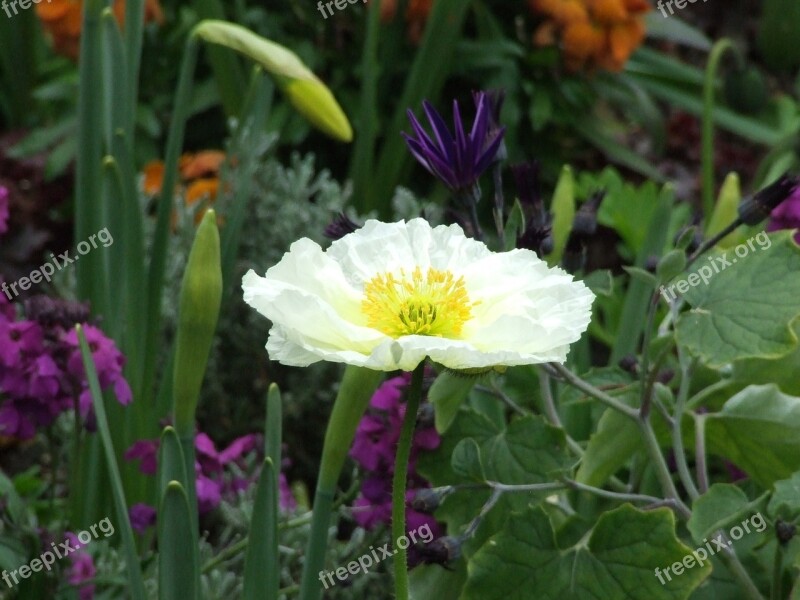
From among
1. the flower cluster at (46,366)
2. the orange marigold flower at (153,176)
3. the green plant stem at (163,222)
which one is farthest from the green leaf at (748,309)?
the orange marigold flower at (153,176)

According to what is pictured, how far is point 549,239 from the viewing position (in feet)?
3.33

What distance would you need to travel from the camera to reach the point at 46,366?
43.3 inches

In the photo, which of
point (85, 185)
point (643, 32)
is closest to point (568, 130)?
point (643, 32)

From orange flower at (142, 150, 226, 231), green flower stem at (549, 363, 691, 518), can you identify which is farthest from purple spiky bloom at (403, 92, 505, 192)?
orange flower at (142, 150, 226, 231)

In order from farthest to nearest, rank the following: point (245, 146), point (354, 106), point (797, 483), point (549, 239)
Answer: point (354, 106) < point (245, 146) < point (549, 239) < point (797, 483)

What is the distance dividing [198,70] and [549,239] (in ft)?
5.61

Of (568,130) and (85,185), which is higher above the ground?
(568,130)

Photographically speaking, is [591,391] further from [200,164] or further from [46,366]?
[200,164]

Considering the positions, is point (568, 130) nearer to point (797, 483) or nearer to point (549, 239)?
point (549, 239)

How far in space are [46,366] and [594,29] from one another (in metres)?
1.64

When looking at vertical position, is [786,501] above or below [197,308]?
below

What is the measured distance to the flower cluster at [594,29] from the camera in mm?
2393

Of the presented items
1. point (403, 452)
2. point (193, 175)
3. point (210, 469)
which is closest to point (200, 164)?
point (193, 175)

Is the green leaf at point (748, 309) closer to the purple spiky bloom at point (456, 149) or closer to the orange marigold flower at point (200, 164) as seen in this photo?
the purple spiky bloom at point (456, 149)
